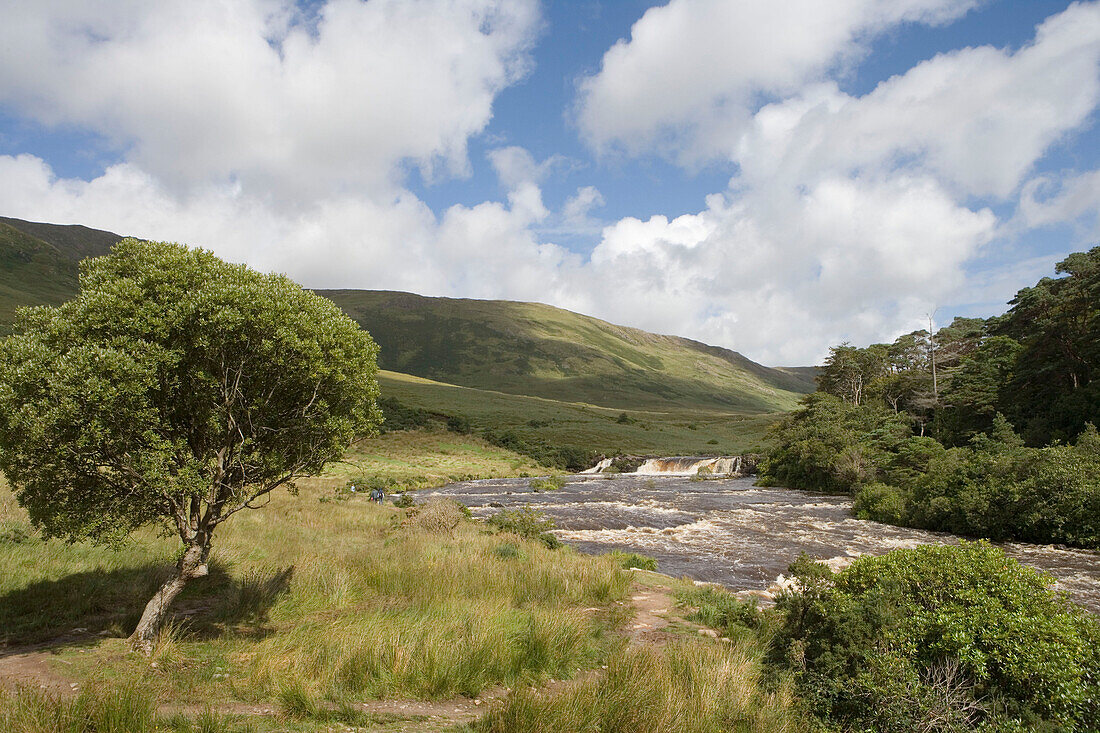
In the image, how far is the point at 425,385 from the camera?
522 ft

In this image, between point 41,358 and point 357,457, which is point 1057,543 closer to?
point 41,358

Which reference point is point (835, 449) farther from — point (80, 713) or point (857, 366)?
point (80, 713)

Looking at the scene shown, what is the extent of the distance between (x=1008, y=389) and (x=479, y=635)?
192ft

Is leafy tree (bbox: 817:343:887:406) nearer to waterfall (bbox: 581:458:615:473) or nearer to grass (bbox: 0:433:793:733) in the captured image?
waterfall (bbox: 581:458:615:473)

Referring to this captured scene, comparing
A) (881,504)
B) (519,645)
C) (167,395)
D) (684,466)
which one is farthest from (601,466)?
(167,395)

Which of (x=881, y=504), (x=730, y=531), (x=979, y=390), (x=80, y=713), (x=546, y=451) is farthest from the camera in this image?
(x=546, y=451)

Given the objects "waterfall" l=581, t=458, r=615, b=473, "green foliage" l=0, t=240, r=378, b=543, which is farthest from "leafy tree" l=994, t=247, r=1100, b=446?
"green foliage" l=0, t=240, r=378, b=543

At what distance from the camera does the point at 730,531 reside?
29.3m

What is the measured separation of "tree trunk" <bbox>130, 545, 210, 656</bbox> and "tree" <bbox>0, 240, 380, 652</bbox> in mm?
25

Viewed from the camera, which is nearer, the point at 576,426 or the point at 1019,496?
the point at 1019,496

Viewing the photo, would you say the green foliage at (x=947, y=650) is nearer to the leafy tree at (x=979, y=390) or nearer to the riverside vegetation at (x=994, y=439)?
the riverside vegetation at (x=994, y=439)

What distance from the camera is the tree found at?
8570mm

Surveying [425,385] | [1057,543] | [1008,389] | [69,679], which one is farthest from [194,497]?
[425,385]

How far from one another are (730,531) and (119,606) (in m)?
25.8
